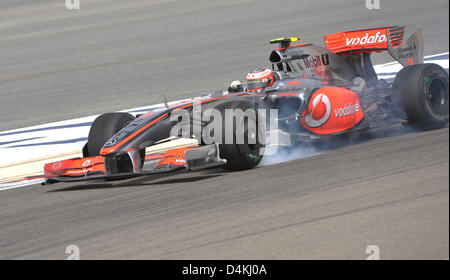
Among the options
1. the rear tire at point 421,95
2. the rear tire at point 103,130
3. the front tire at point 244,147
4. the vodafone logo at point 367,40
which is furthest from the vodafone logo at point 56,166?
the vodafone logo at point 367,40

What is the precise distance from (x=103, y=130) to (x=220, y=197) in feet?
5.83

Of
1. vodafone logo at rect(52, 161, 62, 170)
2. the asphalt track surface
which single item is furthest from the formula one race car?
the asphalt track surface

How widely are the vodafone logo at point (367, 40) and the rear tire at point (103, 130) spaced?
2.48 metres

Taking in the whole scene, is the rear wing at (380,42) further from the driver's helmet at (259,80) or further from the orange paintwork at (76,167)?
the orange paintwork at (76,167)

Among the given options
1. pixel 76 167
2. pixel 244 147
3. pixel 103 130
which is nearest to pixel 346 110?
pixel 244 147

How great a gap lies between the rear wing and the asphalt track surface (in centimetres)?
29

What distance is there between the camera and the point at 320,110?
20.3 feet

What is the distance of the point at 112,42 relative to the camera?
18.0 m

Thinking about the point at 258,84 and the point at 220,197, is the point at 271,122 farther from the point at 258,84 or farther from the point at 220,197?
the point at 220,197

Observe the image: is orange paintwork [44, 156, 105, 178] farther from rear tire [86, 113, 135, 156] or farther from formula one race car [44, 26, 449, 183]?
rear tire [86, 113, 135, 156]

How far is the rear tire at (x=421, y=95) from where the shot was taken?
236 inches

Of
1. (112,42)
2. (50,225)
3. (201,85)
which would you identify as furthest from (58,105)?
(50,225)

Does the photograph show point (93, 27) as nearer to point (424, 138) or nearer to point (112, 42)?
point (112, 42)
